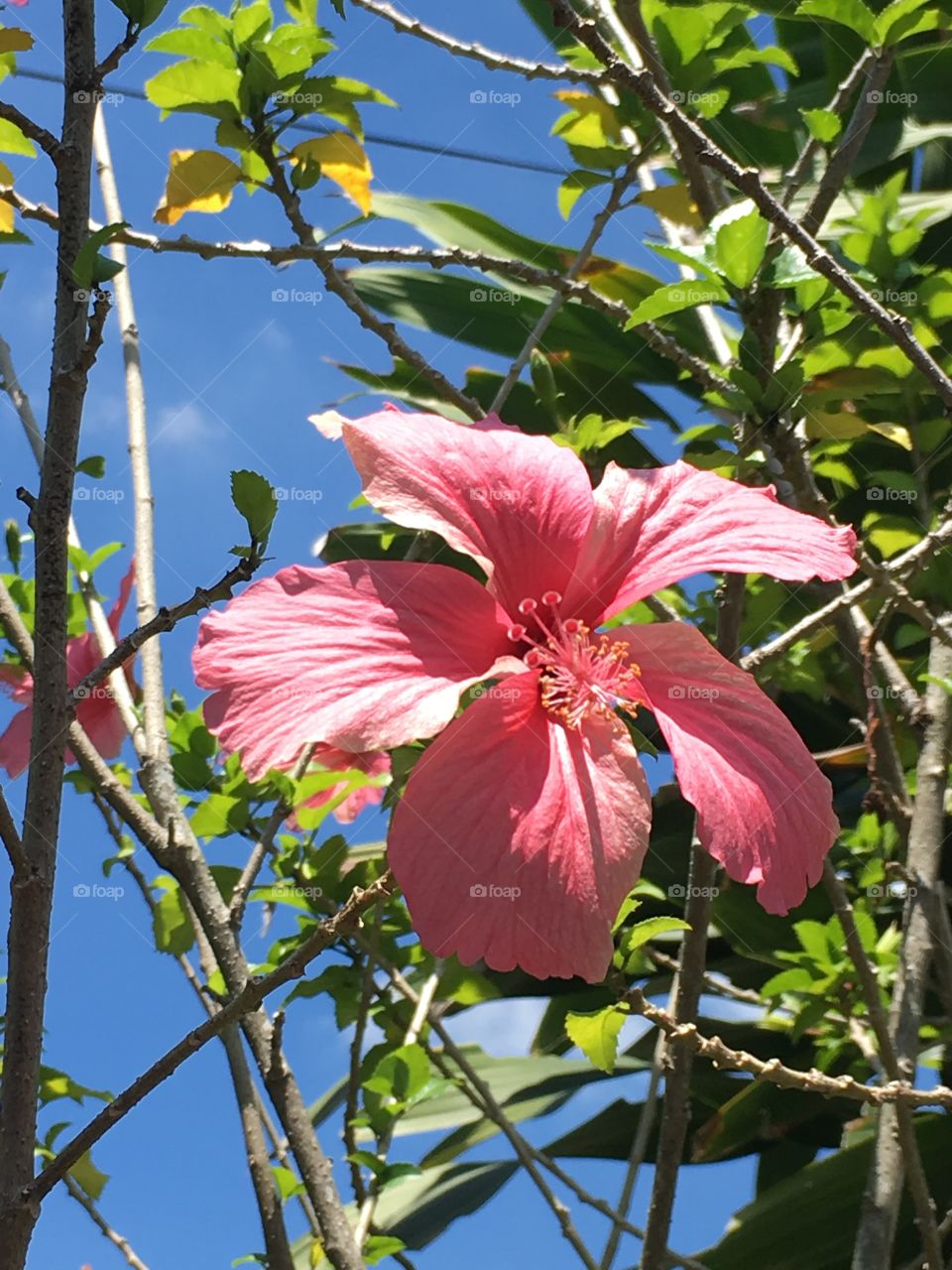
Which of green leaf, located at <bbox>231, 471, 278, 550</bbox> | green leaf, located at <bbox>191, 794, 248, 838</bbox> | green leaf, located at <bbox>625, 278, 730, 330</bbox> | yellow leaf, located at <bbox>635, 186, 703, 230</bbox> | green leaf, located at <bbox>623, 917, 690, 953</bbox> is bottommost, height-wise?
green leaf, located at <bbox>623, 917, 690, 953</bbox>

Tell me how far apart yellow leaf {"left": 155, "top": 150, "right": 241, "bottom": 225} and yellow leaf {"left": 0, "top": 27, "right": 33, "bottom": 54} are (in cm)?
46

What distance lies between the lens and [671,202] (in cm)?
161

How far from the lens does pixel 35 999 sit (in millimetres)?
639

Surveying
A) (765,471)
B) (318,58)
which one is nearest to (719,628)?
(765,471)

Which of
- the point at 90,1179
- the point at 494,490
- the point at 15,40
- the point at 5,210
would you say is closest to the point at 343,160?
the point at 5,210

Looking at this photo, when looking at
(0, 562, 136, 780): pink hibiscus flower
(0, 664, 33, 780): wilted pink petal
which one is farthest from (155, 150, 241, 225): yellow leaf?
(0, 664, 33, 780): wilted pink petal

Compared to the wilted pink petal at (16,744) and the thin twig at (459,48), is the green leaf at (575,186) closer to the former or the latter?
the thin twig at (459,48)

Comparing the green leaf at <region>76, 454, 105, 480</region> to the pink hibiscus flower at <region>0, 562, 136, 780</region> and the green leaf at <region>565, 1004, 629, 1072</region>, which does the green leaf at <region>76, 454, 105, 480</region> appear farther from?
the green leaf at <region>565, 1004, 629, 1072</region>

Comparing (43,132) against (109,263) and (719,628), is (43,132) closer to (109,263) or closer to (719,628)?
(109,263)

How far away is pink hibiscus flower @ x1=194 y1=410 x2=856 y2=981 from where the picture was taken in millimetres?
703

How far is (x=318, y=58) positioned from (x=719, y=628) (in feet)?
2.43

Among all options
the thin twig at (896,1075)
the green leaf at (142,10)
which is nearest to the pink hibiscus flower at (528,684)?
the green leaf at (142,10)

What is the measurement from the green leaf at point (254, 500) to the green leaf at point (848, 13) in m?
0.77

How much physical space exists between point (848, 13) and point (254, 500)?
80cm
